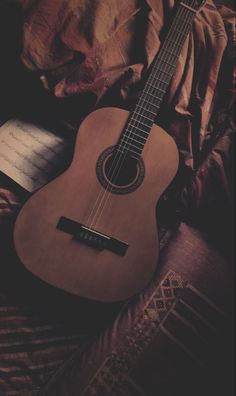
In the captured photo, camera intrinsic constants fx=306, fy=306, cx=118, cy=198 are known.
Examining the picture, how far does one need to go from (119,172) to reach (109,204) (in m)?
0.15

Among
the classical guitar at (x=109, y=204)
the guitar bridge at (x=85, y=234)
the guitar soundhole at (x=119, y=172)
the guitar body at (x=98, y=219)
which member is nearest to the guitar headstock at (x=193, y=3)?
the classical guitar at (x=109, y=204)

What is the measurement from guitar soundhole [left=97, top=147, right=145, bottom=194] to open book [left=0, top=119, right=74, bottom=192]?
0.13 m

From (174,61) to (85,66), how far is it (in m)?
0.31

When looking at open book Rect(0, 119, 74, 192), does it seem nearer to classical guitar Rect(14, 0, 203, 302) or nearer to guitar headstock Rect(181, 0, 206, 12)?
classical guitar Rect(14, 0, 203, 302)

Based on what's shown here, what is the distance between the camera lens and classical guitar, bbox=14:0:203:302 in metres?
0.86

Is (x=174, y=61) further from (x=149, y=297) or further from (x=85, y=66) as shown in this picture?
(x=149, y=297)

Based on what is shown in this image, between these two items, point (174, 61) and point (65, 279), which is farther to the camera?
point (174, 61)

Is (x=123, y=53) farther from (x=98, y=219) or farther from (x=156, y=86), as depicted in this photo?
(x=98, y=219)

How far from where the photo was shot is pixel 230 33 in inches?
45.3

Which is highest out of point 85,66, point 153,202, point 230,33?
point 230,33

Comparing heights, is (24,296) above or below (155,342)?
below

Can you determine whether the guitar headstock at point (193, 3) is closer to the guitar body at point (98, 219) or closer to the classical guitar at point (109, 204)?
the classical guitar at point (109, 204)

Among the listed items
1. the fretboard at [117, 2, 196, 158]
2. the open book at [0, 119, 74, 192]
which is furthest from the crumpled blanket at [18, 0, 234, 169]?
the open book at [0, 119, 74, 192]

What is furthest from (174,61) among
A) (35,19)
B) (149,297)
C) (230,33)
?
(149,297)
